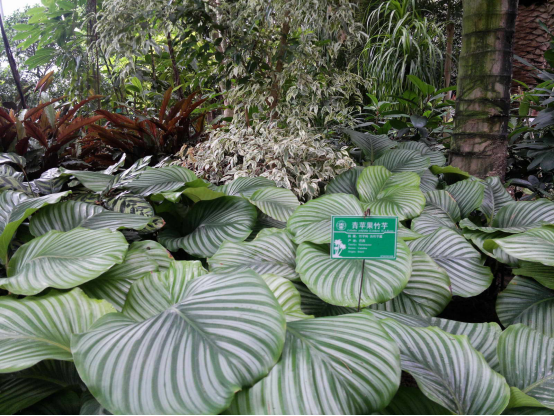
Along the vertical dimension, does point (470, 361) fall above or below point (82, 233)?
below

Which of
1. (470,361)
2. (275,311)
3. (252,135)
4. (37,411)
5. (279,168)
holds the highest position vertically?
(252,135)

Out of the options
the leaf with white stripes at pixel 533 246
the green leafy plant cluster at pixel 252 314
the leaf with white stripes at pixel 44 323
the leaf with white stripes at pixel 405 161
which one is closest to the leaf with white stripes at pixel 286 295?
the green leafy plant cluster at pixel 252 314

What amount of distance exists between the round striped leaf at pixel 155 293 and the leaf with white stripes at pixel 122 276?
0.10 m

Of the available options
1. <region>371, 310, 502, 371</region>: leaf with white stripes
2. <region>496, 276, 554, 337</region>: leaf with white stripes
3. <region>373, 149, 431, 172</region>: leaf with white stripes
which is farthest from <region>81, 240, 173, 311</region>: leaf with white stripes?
<region>373, 149, 431, 172</region>: leaf with white stripes

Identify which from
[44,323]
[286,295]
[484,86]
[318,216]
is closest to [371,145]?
[484,86]

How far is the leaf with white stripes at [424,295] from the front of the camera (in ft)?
3.15

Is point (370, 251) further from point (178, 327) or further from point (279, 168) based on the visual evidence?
→ point (279, 168)

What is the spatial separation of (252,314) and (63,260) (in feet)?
1.69

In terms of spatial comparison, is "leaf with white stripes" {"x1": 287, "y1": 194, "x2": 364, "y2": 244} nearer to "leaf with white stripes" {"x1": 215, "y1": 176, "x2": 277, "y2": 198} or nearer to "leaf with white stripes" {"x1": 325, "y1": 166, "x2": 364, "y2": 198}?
"leaf with white stripes" {"x1": 215, "y1": 176, "x2": 277, "y2": 198}

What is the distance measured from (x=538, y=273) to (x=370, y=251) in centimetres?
55

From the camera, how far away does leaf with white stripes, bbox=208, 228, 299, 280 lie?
1.02 m

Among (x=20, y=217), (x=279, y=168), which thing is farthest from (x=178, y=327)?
(x=279, y=168)

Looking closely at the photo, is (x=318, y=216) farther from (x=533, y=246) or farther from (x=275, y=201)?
(x=533, y=246)

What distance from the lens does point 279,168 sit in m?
1.70
